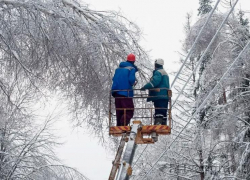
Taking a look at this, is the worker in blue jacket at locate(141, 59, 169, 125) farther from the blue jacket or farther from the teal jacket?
the blue jacket

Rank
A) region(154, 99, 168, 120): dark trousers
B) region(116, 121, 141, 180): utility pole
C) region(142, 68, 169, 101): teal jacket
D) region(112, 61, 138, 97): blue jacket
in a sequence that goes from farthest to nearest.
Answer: region(154, 99, 168, 120): dark trousers < region(142, 68, 169, 101): teal jacket < region(112, 61, 138, 97): blue jacket < region(116, 121, 141, 180): utility pole

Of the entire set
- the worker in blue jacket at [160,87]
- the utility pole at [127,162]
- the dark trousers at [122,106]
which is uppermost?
the worker in blue jacket at [160,87]

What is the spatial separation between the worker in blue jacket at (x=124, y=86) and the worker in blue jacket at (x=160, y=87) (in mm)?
294

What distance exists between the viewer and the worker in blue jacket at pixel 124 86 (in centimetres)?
568

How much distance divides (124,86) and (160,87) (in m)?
0.64

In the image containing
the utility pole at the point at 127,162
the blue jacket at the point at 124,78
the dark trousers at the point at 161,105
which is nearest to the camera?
the utility pole at the point at 127,162

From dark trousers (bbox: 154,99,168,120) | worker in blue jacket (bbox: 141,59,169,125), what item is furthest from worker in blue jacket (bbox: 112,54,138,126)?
dark trousers (bbox: 154,99,168,120)

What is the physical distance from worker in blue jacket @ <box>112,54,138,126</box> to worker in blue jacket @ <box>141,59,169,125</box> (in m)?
0.29

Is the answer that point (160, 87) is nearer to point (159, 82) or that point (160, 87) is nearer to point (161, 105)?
point (159, 82)

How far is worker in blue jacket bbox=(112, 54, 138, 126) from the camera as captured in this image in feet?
18.6

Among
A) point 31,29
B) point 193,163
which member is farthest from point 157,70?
point 193,163

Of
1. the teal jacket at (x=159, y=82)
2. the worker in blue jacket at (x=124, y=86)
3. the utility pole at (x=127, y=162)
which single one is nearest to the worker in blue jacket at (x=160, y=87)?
the teal jacket at (x=159, y=82)

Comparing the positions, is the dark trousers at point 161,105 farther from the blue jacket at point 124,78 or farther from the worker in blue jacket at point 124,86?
the blue jacket at point 124,78

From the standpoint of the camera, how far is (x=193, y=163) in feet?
55.5
